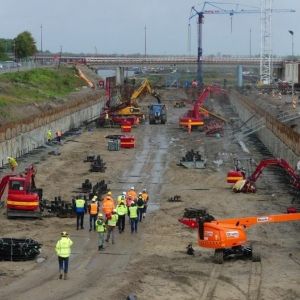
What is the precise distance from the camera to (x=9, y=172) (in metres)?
43.9

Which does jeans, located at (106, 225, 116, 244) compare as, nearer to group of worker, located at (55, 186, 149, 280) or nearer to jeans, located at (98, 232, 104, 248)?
group of worker, located at (55, 186, 149, 280)

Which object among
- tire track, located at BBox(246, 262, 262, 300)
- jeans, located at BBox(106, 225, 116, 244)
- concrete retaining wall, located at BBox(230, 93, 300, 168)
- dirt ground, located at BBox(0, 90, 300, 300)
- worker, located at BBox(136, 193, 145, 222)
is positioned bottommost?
tire track, located at BBox(246, 262, 262, 300)

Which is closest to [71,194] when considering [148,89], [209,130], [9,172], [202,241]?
[9,172]

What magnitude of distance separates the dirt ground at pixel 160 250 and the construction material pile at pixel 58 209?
72 centimetres

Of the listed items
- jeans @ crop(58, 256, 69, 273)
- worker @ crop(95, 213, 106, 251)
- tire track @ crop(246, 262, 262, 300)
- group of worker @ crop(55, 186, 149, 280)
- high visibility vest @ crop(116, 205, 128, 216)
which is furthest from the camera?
high visibility vest @ crop(116, 205, 128, 216)

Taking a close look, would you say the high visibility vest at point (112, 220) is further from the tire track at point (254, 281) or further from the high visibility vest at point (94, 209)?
the tire track at point (254, 281)

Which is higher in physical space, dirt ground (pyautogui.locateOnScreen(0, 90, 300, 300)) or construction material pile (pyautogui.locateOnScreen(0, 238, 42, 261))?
construction material pile (pyautogui.locateOnScreen(0, 238, 42, 261))

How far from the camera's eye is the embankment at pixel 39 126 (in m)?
49.1

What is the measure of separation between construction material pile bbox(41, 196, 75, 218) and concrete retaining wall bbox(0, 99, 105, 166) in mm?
14165

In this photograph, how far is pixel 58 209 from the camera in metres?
32.3

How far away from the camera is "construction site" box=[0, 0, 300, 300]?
22.2 meters

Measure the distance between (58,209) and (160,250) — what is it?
7.32 metres

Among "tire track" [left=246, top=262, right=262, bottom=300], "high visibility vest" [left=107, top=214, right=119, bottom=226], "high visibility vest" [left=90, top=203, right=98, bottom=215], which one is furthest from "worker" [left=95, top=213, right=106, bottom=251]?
"tire track" [left=246, top=262, right=262, bottom=300]

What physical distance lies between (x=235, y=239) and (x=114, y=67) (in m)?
133
